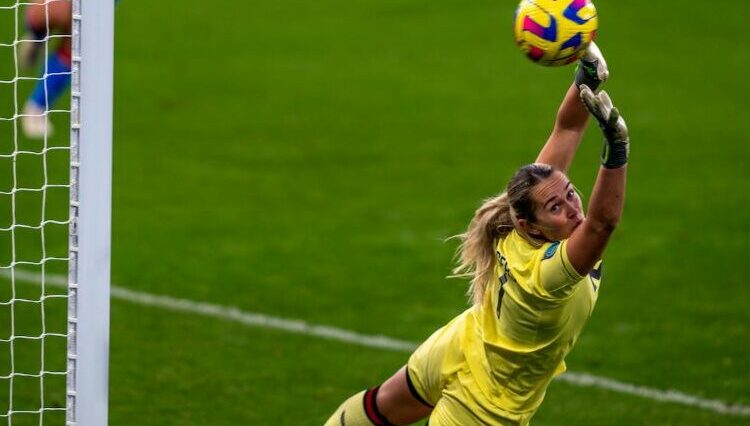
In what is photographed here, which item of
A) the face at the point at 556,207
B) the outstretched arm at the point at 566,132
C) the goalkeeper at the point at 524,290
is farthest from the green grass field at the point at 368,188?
the face at the point at 556,207

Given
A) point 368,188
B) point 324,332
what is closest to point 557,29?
point 324,332

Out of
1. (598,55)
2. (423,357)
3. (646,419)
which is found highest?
(598,55)

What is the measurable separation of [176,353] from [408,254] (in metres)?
2.53

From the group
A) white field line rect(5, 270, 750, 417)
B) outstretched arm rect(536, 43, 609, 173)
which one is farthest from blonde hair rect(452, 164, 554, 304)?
white field line rect(5, 270, 750, 417)

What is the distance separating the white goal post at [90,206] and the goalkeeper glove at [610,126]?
184 cm

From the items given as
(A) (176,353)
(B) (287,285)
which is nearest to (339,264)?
(B) (287,285)

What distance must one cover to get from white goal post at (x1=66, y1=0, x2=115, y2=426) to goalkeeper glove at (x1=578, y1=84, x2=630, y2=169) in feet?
6.04

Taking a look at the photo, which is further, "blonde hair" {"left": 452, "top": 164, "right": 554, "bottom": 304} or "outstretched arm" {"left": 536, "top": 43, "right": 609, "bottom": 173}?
"outstretched arm" {"left": 536, "top": 43, "right": 609, "bottom": 173}

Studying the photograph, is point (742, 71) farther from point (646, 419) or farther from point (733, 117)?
point (646, 419)

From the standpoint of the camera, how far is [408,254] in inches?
382

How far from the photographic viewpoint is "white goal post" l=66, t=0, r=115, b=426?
476 cm

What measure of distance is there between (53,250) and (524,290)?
5624 millimetres

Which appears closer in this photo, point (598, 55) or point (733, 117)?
point (598, 55)

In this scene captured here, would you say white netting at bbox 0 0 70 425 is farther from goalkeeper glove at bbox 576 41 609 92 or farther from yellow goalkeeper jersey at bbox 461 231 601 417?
goalkeeper glove at bbox 576 41 609 92
